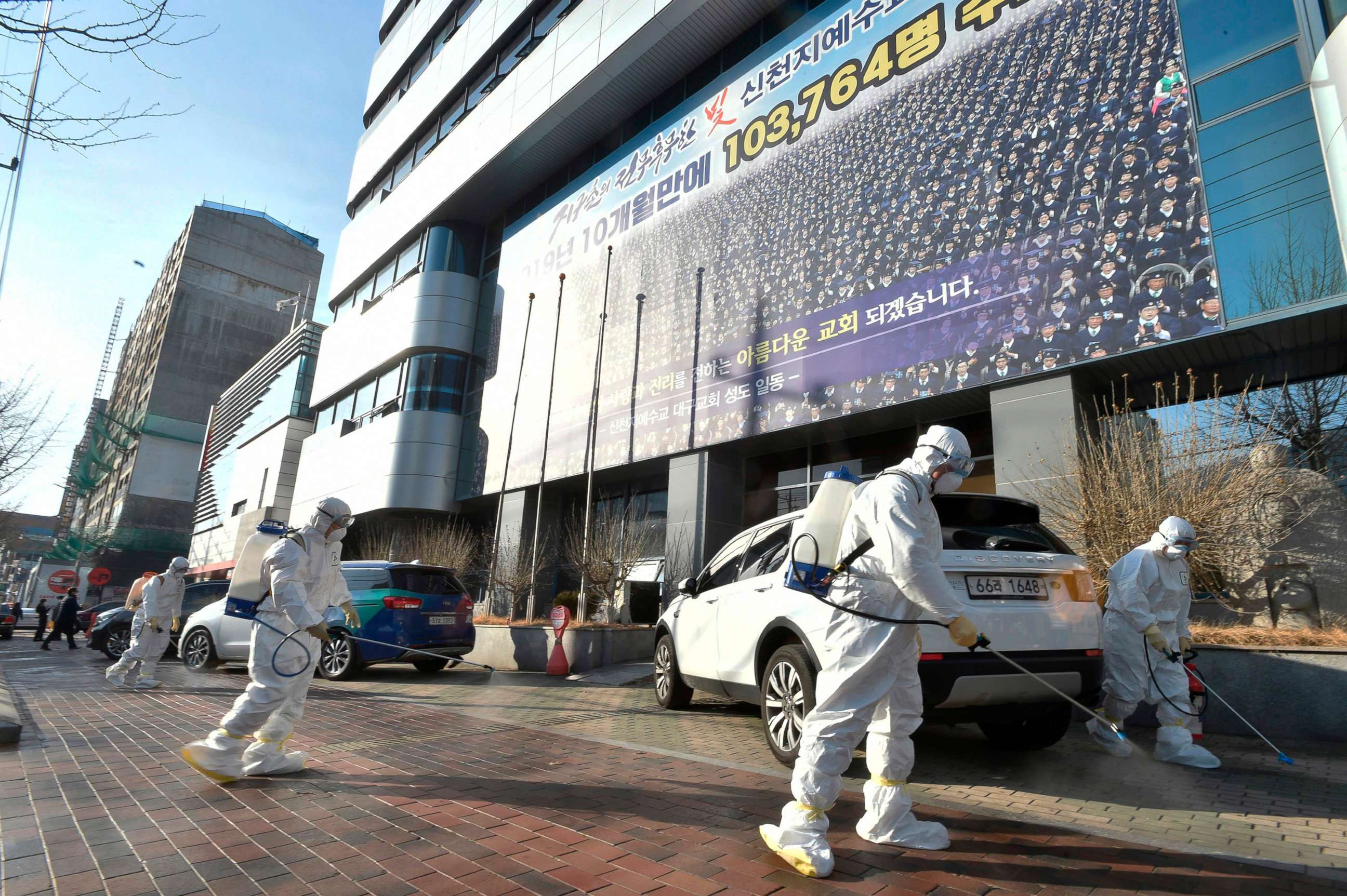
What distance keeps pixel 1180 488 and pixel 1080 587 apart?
4.04m

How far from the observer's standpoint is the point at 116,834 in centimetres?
321

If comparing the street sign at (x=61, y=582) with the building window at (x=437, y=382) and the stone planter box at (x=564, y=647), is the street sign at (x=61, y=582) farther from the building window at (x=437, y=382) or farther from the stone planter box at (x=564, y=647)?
the stone planter box at (x=564, y=647)

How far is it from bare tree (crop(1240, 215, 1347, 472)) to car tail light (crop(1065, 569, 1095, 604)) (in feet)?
18.5

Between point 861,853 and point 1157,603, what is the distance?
386 cm

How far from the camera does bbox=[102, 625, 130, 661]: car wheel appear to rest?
1375cm

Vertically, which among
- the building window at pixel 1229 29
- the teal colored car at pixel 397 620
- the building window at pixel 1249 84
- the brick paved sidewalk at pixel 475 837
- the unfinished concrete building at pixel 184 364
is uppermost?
the unfinished concrete building at pixel 184 364

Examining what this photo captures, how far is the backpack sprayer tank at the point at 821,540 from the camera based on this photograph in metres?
3.51

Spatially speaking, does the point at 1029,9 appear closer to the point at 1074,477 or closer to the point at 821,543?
the point at 1074,477

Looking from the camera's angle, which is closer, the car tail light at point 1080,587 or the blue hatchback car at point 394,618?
the car tail light at point 1080,587

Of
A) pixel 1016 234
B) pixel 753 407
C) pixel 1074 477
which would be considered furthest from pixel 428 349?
pixel 1074 477

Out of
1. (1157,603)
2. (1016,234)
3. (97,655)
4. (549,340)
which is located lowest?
(97,655)

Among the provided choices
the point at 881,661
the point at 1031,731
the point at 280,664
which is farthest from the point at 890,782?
the point at 280,664

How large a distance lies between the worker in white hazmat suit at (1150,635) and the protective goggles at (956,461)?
3008mm

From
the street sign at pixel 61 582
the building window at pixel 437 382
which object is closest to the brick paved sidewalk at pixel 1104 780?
the building window at pixel 437 382
